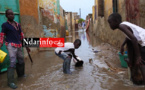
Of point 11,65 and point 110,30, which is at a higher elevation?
point 110,30

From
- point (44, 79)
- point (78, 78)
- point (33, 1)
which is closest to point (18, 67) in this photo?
point (44, 79)

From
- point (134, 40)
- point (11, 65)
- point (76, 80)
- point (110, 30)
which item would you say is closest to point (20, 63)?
point (11, 65)

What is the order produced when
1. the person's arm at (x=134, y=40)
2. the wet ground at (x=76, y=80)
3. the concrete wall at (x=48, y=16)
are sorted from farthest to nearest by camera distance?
the concrete wall at (x=48, y=16), the wet ground at (x=76, y=80), the person's arm at (x=134, y=40)

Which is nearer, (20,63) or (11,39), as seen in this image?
(11,39)

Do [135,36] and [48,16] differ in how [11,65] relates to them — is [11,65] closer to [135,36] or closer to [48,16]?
[135,36]

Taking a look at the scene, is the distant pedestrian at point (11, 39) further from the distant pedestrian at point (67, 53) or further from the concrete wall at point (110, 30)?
the concrete wall at point (110, 30)

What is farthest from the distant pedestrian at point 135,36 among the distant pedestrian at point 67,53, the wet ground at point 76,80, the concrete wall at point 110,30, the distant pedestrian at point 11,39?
the concrete wall at point 110,30

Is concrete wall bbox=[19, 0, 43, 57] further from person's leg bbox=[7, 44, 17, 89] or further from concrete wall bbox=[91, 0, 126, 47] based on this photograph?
concrete wall bbox=[91, 0, 126, 47]

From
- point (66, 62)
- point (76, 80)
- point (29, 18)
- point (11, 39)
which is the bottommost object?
point (76, 80)

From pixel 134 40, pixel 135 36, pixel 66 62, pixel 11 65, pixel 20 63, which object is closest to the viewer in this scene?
pixel 134 40

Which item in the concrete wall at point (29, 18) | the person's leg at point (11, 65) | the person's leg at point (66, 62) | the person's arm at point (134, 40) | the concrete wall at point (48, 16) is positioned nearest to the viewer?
the person's arm at point (134, 40)

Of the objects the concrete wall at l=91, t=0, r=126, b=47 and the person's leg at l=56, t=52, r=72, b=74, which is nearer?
the person's leg at l=56, t=52, r=72, b=74

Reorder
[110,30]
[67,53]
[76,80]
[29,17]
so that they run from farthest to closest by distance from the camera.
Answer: [110,30], [29,17], [67,53], [76,80]

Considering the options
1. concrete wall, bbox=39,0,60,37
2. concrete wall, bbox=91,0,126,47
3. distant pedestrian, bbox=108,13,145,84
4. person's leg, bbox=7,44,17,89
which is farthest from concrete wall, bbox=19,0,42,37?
distant pedestrian, bbox=108,13,145,84
